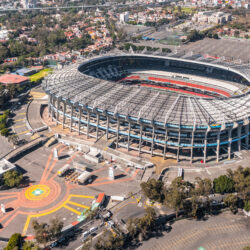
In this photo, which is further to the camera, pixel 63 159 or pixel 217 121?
pixel 63 159

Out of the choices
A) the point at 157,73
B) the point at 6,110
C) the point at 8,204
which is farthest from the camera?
the point at 157,73

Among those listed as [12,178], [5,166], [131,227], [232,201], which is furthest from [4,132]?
[232,201]

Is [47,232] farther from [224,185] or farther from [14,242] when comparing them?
[224,185]

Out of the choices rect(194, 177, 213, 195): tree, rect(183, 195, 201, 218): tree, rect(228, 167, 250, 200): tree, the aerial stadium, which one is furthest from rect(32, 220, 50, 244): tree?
rect(228, 167, 250, 200): tree

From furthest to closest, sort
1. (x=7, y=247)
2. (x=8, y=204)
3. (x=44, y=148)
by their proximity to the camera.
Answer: (x=44, y=148) < (x=8, y=204) < (x=7, y=247)

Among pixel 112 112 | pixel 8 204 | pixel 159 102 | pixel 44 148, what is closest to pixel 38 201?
pixel 8 204

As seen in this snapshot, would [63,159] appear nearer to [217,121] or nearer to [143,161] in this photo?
[143,161]

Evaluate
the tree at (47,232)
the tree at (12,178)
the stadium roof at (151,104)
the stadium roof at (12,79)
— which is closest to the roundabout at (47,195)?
the tree at (12,178)
